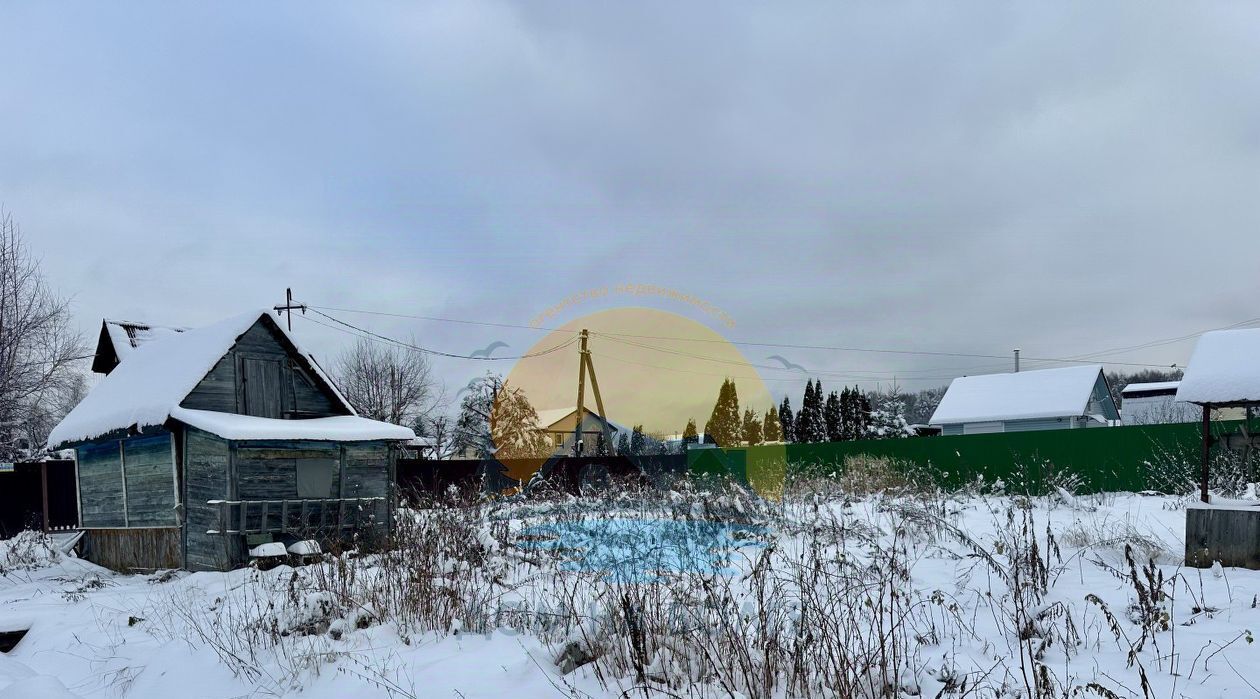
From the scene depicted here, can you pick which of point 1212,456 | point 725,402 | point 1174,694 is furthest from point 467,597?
point 725,402

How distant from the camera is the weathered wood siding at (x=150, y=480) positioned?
44.7 ft

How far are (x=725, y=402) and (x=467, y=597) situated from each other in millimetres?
47558

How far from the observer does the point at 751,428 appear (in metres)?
55.8

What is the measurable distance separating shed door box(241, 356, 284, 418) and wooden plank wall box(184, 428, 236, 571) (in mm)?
1228

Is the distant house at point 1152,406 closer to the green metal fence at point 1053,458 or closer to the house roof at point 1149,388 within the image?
the house roof at point 1149,388

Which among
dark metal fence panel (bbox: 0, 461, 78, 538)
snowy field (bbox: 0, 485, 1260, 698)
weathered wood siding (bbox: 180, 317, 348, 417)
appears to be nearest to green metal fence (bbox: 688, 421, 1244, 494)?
weathered wood siding (bbox: 180, 317, 348, 417)

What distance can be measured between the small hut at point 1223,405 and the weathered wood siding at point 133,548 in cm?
1387

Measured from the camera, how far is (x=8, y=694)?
18.6ft

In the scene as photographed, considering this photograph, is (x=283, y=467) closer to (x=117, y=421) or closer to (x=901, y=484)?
(x=117, y=421)

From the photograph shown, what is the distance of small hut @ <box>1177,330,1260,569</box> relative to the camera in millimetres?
7254

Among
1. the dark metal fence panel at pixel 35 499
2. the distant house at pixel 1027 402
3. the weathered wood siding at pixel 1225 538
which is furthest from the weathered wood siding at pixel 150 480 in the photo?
the distant house at pixel 1027 402

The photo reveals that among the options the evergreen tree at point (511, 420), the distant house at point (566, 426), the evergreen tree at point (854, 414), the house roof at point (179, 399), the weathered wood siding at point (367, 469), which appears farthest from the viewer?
the distant house at point (566, 426)

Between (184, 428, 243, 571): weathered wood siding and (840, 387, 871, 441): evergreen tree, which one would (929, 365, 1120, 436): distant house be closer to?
(840, 387, 871, 441): evergreen tree

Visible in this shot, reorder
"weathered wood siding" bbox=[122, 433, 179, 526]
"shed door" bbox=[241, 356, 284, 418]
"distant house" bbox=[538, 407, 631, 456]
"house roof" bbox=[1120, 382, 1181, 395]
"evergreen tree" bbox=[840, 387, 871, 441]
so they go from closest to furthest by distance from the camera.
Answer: "weathered wood siding" bbox=[122, 433, 179, 526], "shed door" bbox=[241, 356, 284, 418], "house roof" bbox=[1120, 382, 1181, 395], "evergreen tree" bbox=[840, 387, 871, 441], "distant house" bbox=[538, 407, 631, 456]
